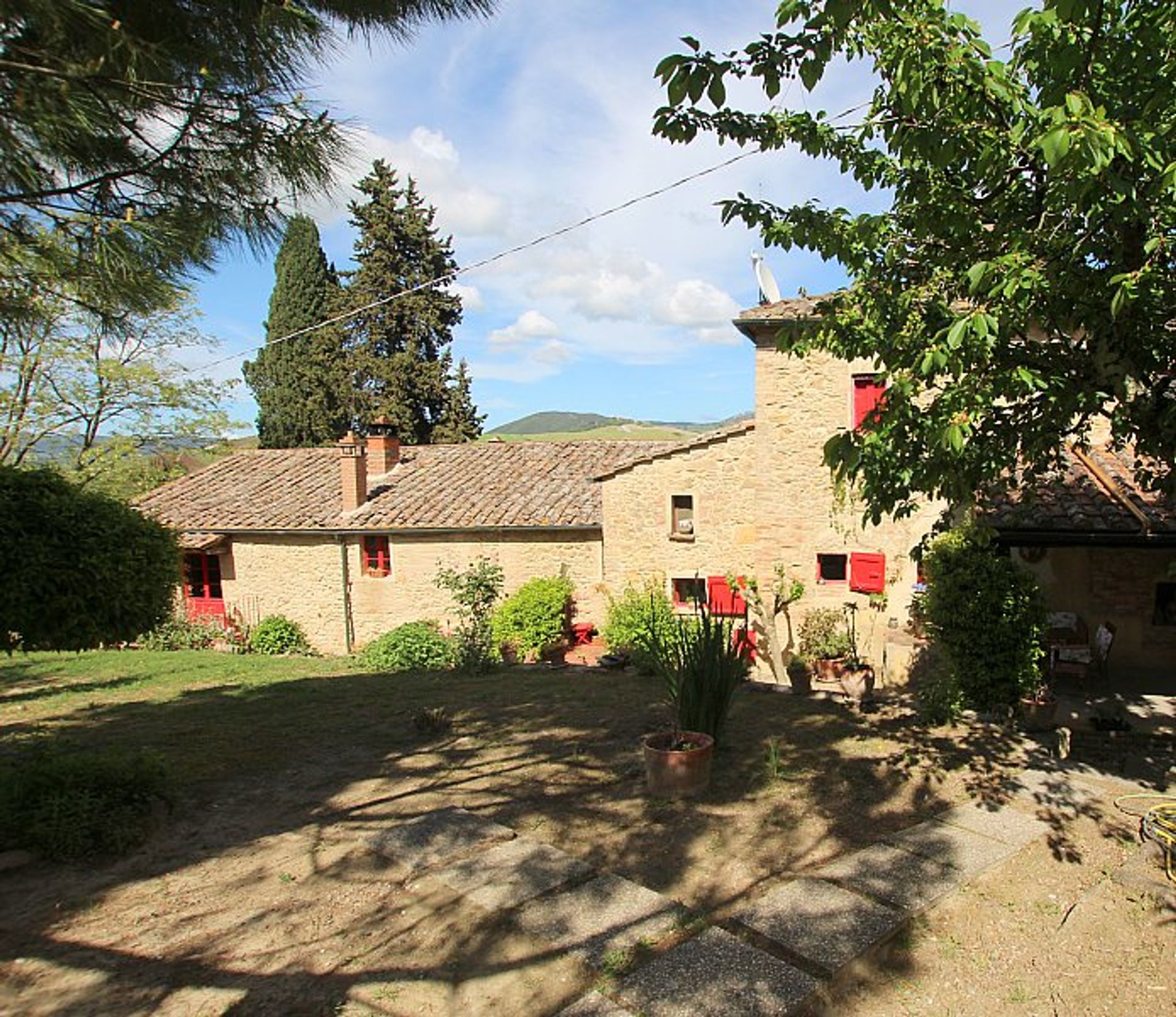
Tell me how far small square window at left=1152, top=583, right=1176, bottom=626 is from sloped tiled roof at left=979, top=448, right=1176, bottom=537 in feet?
7.37

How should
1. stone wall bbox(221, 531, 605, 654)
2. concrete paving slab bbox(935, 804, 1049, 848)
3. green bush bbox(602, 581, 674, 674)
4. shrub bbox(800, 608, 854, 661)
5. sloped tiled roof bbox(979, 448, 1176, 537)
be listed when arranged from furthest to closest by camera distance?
1. stone wall bbox(221, 531, 605, 654)
2. green bush bbox(602, 581, 674, 674)
3. shrub bbox(800, 608, 854, 661)
4. sloped tiled roof bbox(979, 448, 1176, 537)
5. concrete paving slab bbox(935, 804, 1049, 848)

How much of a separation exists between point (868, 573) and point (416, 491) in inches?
442

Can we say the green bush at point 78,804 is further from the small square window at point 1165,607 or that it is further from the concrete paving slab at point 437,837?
the small square window at point 1165,607

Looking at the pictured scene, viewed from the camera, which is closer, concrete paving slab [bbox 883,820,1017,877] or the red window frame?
concrete paving slab [bbox 883,820,1017,877]

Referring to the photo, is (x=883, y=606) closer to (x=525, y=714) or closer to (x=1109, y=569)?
(x=1109, y=569)

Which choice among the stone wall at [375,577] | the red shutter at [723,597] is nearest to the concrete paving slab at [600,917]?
the red shutter at [723,597]

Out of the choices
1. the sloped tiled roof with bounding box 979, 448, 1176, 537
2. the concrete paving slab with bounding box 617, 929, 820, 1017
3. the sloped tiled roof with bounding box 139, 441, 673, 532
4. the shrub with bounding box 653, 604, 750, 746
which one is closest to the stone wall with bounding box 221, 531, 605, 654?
the sloped tiled roof with bounding box 139, 441, 673, 532

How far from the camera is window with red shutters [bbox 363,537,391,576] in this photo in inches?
691

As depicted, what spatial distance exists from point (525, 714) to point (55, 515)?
5257mm

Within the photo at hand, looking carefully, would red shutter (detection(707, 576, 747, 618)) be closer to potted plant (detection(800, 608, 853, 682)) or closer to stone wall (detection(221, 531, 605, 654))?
potted plant (detection(800, 608, 853, 682))

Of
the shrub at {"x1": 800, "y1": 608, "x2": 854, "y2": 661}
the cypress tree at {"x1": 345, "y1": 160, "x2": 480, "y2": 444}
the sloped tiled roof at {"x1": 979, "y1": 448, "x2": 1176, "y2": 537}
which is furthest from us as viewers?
the cypress tree at {"x1": 345, "y1": 160, "x2": 480, "y2": 444}

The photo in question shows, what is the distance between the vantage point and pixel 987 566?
7723 mm

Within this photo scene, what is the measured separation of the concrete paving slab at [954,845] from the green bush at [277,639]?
52.0ft

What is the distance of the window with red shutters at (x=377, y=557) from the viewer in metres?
17.5
